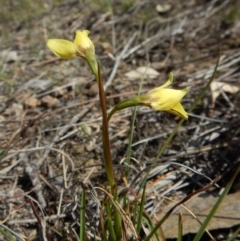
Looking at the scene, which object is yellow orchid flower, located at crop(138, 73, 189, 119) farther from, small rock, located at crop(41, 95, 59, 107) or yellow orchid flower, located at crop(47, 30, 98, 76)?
small rock, located at crop(41, 95, 59, 107)

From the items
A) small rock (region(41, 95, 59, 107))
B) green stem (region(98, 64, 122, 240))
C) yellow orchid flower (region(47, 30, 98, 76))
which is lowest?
green stem (region(98, 64, 122, 240))

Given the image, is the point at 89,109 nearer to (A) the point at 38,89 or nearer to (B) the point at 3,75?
(A) the point at 38,89

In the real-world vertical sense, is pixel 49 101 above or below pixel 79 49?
below

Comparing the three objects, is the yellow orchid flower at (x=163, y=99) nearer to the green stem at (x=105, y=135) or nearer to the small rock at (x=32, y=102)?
the green stem at (x=105, y=135)

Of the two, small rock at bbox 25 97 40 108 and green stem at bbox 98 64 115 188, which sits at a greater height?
small rock at bbox 25 97 40 108

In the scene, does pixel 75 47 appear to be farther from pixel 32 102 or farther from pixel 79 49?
pixel 32 102

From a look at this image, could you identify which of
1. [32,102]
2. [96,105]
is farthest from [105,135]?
[32,102]

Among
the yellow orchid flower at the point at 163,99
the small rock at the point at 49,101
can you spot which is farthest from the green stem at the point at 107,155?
the small rock at the point at 49,101

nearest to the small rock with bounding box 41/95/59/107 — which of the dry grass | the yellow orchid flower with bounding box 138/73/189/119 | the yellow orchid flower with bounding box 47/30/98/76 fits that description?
the dry grass

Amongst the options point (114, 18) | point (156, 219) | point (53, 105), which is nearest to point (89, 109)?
point (53, 105)

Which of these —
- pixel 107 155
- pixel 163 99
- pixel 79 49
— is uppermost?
pixel 79 49
